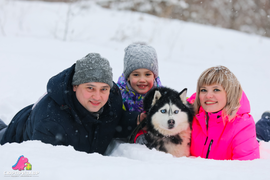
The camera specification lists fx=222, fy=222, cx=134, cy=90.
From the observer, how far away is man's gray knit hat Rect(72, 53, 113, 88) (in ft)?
8.50

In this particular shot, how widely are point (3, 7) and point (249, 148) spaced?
10548 millimetres

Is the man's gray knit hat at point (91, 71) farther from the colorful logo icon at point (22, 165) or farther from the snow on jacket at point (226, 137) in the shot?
the snow on jacket at point (226, 137)

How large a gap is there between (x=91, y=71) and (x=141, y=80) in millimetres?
1110

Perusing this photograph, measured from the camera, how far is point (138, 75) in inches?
143

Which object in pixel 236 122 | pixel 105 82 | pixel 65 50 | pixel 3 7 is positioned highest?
pixel 3 7

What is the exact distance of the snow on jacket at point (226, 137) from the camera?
2576mm

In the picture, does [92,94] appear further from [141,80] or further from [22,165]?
[22,165]

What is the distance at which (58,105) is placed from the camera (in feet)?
8.66

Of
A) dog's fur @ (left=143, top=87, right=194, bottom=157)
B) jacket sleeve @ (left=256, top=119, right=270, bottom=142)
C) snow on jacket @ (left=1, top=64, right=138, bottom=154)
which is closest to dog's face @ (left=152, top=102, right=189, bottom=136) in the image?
dog's fur @ (left=143, top=87, right=194, bottom=157)

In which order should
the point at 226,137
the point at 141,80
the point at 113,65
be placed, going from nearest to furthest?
the point at 226,137, the point at 141,80, the point at 113,65

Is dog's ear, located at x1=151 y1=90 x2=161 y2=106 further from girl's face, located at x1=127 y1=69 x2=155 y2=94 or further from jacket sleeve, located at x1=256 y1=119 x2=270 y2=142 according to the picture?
jacket sleeve, located at x1=256 y1=119 x2=270 y2=142

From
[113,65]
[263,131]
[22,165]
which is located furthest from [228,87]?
[113,65]

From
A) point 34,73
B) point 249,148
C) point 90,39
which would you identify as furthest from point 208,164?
point 90,39

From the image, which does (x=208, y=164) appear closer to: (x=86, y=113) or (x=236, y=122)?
(x=236, y=122)
